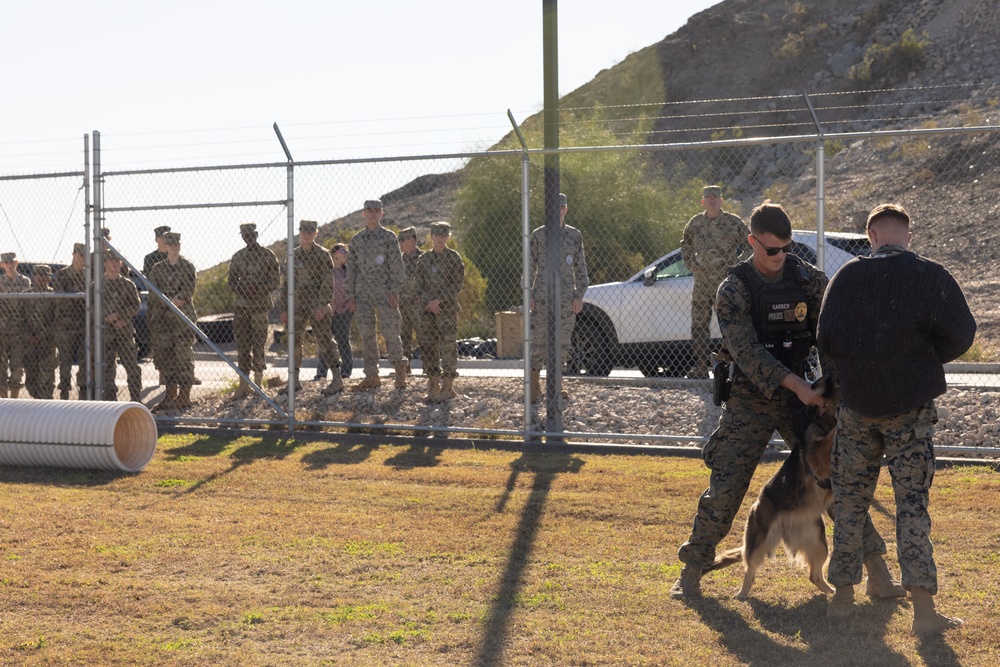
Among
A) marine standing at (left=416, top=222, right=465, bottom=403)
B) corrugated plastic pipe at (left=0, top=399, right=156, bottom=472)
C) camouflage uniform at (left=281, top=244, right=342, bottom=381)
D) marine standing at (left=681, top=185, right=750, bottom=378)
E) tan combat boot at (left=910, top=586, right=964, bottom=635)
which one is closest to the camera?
tan combat boot at (left=910, top=586, right=964, bottom=635)

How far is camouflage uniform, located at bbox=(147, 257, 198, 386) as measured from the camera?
484 inches

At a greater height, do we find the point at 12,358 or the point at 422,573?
the point at 12,358

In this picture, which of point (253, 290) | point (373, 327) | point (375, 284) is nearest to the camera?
point (375, 284)

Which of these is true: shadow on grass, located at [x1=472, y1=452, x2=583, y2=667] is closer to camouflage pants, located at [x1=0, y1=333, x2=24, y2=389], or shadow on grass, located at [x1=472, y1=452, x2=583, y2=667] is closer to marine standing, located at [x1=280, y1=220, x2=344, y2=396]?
marine standing, located at [x1=280, y1=220, x2=344, y2=396]

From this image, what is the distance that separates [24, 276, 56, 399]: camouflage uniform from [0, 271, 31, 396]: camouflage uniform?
0.13 meters

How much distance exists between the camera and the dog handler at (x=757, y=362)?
514 centimetres

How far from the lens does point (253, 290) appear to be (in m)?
12.4

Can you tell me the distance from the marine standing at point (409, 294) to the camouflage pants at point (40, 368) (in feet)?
13.4

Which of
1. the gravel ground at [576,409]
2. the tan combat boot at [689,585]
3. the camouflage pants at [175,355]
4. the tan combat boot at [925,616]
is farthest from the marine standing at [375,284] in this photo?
the tan combat boot at [925,616]

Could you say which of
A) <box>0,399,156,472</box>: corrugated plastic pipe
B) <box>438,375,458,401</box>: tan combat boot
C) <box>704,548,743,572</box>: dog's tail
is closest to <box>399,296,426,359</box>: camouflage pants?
<box>438,375,458,401</box>: tan combat boot

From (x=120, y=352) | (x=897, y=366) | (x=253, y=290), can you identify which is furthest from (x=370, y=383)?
(x=897, y=366)

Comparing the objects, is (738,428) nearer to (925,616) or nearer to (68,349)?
(925,616)

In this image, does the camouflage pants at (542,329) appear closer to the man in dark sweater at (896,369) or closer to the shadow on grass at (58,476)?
the shadow on grass at (58,476)

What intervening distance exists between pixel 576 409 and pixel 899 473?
6378 mm
